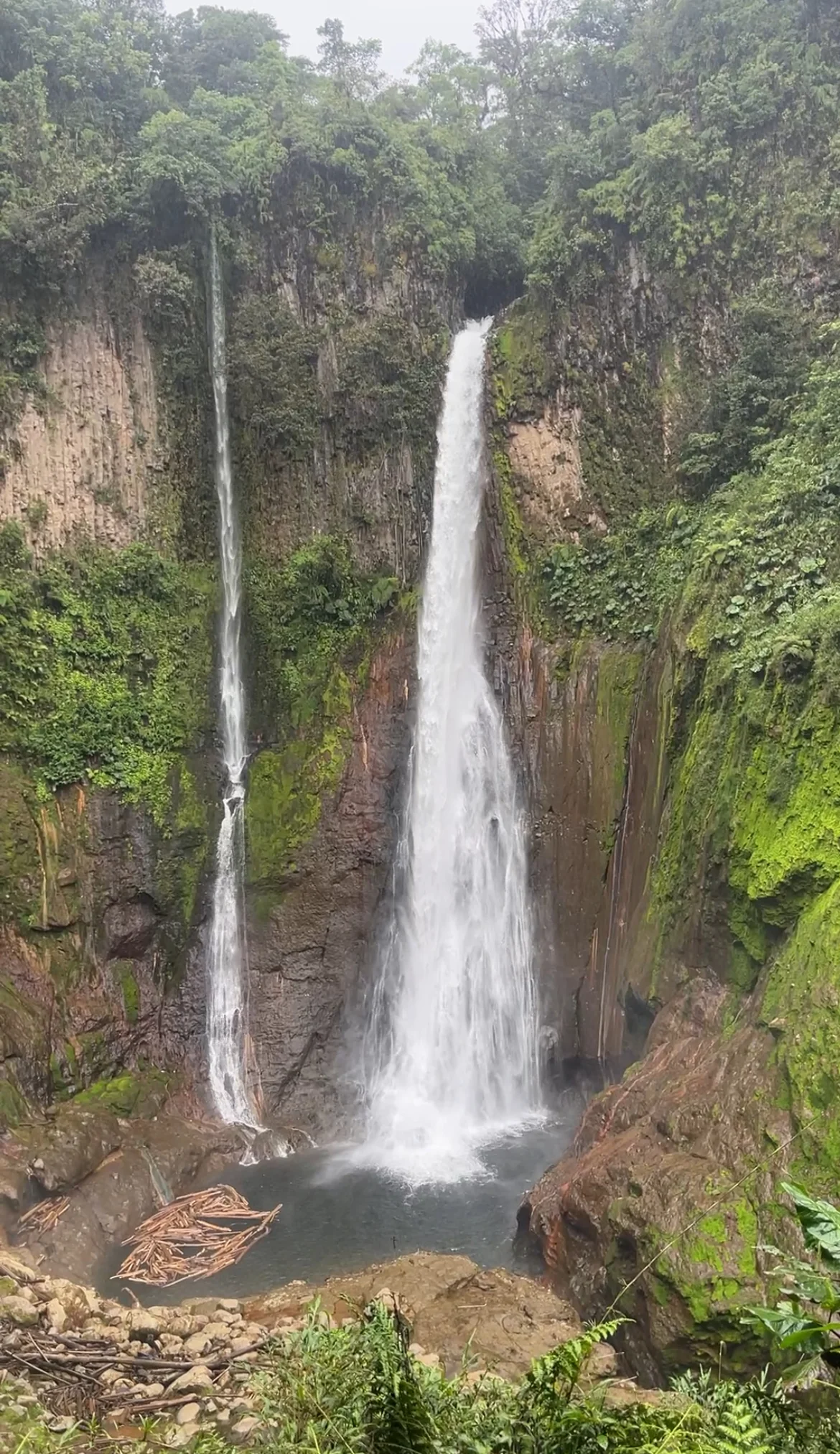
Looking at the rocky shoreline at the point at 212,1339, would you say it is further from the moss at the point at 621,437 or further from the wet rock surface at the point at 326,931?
the moss at the point at 621,437

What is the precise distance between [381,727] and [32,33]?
14.3 m

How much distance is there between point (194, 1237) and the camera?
9.16 metres

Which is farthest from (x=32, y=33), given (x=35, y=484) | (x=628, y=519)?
(x=628, y=519)

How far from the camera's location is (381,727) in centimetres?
1455

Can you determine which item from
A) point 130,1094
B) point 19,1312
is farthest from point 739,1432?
point 130,1094

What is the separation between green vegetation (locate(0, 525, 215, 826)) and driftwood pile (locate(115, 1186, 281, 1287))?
555cm

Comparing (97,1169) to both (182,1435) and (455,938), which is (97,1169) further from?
(182,1435)

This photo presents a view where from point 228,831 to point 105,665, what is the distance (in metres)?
3.36

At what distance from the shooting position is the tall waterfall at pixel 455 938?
11773 millimetres

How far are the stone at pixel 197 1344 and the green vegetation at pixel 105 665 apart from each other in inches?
322

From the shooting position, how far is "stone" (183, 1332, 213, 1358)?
229 inches

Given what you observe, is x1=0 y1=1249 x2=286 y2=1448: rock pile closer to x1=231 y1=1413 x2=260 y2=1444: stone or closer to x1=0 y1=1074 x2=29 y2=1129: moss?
x1=231 y1=1413 x2=260 y2=1444: stone

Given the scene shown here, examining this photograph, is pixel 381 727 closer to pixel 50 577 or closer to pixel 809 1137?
pixel 50 577

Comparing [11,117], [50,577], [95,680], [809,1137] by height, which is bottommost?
[809,1137]
